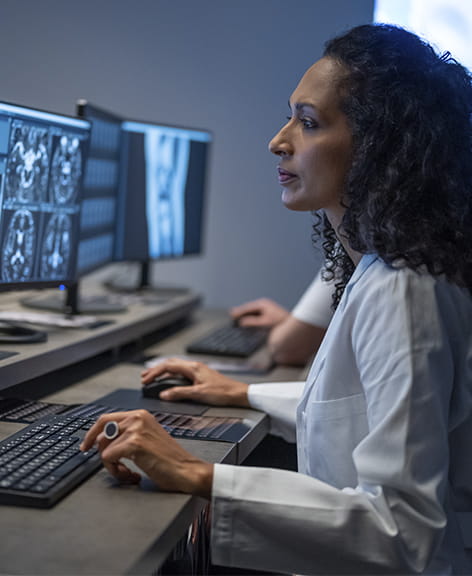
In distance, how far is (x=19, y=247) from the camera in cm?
154

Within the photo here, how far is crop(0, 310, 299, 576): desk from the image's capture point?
778mm

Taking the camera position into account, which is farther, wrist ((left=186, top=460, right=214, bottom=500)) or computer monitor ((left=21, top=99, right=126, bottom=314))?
computer monitor ((left=21, top=99, right=126, bottom=314))

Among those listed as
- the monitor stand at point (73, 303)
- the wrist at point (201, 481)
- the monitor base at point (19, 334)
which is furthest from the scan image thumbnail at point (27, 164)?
the wrist at point (201, 481)

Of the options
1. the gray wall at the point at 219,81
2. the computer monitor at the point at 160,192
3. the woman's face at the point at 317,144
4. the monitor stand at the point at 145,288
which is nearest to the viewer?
the woman's face at the point at 317,144

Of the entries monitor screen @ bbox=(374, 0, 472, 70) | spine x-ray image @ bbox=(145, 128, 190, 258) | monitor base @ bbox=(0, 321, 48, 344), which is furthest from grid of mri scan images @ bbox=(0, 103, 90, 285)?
monitor screen @ bbox=(374, 0, 472, 70)

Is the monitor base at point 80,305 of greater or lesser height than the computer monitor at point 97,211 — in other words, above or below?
below

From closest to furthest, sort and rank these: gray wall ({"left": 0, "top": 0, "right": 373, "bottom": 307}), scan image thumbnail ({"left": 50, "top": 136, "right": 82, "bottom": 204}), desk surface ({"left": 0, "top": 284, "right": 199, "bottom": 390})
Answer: desk surface ({"left": 0, "top": 284, "right": 199, "bottom": 390}) < scan image thumbnail ({"left": 50, "top": 136, "right": 82, "bottom": 204}) < gray wall ({"left": 0, "top": 0, "right": 373, "bottom": 307})

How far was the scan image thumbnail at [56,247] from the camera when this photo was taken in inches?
65.1

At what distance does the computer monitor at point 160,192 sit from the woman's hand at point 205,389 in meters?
0.89

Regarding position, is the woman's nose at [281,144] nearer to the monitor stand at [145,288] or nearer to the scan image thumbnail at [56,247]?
the scan image thumbnail at [56,247]

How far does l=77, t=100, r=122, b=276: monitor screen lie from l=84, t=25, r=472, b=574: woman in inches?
35.6

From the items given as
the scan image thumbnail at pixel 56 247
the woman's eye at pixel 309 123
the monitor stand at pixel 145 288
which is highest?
the woman's eye at pixel 309 123

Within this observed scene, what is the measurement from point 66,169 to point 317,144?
711mm

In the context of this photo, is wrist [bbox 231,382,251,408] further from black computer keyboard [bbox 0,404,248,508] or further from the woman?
the woman
